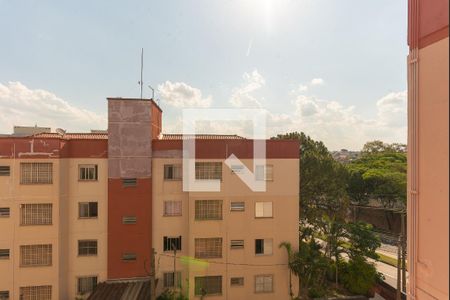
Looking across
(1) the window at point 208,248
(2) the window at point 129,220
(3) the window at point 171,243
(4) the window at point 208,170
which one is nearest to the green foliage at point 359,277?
(1) the window at point 208,248

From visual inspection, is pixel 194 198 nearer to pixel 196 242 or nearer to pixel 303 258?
pixel 196 242

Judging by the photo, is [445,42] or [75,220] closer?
[445,42]

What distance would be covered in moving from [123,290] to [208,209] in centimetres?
789

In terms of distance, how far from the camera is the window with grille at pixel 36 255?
17797 millimetres

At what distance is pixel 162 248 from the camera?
1952 cm

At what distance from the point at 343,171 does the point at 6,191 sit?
33214 millimetres

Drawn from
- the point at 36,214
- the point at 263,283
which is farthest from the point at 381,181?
the point at 36,214

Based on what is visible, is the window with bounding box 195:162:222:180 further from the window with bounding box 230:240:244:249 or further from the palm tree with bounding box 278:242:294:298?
the palm tree with bounding box 278:242:294:298

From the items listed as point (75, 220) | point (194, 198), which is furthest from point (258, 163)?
point (75, 220)

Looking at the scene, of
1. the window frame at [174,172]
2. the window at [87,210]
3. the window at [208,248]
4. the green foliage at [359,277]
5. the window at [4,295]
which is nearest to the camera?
the window at [4,295]

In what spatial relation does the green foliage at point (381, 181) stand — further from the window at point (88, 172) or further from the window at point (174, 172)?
the window at point (88, 172)

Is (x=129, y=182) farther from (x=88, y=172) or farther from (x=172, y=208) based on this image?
(x=172, y=208)

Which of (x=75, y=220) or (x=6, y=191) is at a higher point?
(x=6, y=191)

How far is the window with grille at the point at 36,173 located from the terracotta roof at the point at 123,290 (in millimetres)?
8205
